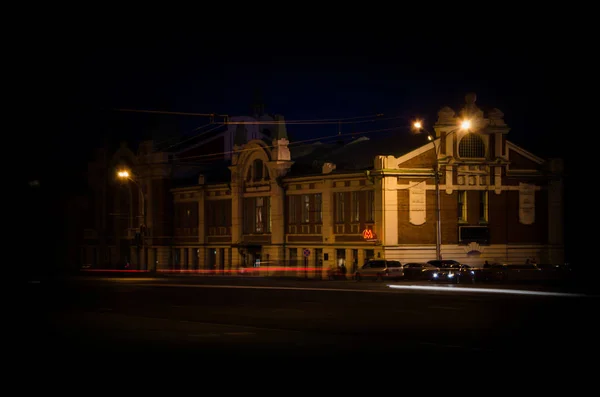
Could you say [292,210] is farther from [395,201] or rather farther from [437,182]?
[437,182]

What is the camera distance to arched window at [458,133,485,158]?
206 ft

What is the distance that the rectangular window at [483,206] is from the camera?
209ft

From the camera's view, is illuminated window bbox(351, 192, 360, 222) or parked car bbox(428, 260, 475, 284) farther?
illuminated window bbox(351, 192, 360, 222)

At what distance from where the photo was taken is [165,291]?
46.3 metres

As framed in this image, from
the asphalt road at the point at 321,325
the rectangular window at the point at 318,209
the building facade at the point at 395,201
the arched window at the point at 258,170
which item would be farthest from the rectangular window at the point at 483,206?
the asphalt road at the point at 321,325

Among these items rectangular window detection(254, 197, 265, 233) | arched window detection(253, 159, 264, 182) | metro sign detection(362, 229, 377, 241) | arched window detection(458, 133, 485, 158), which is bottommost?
metro sign detection(362, 229, 377, 241)

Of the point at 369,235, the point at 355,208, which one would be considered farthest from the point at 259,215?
the point at 369,235

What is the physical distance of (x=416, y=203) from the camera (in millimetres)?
61062

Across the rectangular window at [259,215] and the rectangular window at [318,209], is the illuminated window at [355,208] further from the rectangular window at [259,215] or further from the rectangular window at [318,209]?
the rectangular window at [259,215]

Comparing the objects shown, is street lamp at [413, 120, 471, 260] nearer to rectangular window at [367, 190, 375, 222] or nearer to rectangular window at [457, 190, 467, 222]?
rectangular window at [457, 190, 467, 222]

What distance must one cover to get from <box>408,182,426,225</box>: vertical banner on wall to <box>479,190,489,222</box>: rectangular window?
4.86 metres

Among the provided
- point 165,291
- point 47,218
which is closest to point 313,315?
point 165,291

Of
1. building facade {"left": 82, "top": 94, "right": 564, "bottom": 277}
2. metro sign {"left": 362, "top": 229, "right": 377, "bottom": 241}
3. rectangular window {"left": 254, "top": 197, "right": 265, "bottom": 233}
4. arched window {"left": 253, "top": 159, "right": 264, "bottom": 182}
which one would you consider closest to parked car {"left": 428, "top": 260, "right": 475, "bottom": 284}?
building facade {"left": 82, "top": 94, "right": 564, "bottom": 277}

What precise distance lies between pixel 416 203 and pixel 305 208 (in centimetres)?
1028
